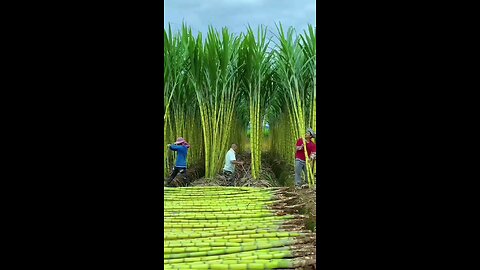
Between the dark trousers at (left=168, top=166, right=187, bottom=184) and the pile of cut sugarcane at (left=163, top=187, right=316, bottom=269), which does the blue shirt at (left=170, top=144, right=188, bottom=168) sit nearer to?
the dark trousers at (left=168, top=166, right=187, bottom=184)

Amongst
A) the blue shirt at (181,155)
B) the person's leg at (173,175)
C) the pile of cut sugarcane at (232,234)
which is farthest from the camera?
the blue shirt at (181,155)

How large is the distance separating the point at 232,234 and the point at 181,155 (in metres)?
0.61

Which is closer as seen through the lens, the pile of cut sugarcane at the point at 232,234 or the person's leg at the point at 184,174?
the pile of cut sugarcane at the point at 232,234

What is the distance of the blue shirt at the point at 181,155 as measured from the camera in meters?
1.51

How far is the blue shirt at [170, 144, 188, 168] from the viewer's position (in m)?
1.51

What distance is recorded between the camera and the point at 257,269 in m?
0.92

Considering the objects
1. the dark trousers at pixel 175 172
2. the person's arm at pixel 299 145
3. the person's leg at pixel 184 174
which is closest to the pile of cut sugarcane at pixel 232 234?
the dark trousers at pixel 175 172

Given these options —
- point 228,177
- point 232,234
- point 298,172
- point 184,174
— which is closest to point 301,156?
point 298,172

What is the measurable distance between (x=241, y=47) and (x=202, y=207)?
1.43m

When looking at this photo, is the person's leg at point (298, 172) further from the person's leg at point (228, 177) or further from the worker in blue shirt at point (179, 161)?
the worker in blue shirt at point (179, 161)

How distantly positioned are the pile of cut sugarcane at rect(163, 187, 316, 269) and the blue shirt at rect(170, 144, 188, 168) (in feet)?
0.71

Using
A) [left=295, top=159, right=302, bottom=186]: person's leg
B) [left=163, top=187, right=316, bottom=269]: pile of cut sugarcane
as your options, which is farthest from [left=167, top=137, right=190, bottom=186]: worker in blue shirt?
[left=295, top=159, right=302, bottom=186]: person's leg
